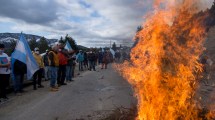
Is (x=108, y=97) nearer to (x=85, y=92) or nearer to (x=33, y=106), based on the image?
(x=85, y=92)

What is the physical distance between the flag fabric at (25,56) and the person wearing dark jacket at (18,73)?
0.73ft

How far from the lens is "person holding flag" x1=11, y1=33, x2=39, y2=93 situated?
13913 mm

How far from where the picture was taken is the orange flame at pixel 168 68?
7215 mm

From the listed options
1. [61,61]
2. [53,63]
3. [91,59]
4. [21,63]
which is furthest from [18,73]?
[91,59]

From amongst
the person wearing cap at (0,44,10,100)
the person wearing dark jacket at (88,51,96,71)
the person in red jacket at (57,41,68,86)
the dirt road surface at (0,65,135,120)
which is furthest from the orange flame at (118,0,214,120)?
the person wearing dark jacket at (88,51,96,71)

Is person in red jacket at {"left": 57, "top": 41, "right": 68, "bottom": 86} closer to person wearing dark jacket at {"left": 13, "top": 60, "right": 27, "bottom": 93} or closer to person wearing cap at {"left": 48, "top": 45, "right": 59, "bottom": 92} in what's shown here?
person wearing cap at {"left": 48, "top": 45, "right": 59, "bottom": 92}

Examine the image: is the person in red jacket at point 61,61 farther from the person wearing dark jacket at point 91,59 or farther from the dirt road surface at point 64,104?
the person wearing dark jacket at point 91,59

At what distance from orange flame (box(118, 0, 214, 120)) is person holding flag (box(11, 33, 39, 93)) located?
682 centimetres

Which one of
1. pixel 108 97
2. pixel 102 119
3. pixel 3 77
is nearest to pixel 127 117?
pixel 102 119

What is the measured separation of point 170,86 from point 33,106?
16.2 feet

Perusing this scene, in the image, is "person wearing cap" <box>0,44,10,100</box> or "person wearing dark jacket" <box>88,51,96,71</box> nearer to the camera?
"person wearing cap" <box>0,44,10,100</box>

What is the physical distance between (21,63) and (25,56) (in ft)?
1.75

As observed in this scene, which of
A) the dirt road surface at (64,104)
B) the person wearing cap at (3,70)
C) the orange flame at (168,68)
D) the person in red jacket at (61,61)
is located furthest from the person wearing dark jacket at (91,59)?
the orange flame at (168,68)

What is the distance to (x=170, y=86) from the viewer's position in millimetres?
7309
